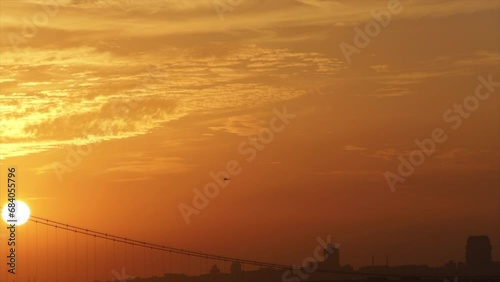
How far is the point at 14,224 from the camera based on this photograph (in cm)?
6962

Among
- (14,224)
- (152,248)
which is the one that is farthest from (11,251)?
(152,248)

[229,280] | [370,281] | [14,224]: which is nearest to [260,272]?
[229,280]

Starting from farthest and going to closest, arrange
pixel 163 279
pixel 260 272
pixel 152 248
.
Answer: pixel 260 272 < pixel 163 279 < pixel 152 248

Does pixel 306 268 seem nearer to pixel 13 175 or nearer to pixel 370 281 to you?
pixel 370 281

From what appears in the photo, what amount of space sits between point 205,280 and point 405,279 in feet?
125

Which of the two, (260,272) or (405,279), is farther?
(260,272)

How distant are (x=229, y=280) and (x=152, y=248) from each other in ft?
153

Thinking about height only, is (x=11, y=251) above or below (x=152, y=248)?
below

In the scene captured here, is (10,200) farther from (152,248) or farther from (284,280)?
(284,280)

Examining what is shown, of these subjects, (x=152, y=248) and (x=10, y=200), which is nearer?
(x=10, y=200)

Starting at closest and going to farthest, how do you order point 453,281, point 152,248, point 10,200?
1. point 10,200
2. point 152,248
3. point 453,281

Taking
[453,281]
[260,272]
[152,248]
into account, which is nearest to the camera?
[152,248]

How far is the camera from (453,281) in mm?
180375

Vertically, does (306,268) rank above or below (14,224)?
above
